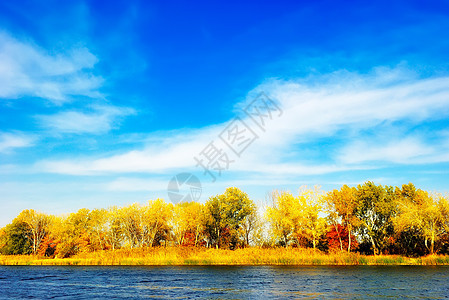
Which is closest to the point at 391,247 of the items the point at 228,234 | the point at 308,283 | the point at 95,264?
the point at 228,234

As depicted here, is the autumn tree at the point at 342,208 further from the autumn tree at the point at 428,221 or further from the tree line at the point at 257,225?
the autumn tree at the point at 428,221

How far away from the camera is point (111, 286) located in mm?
31312

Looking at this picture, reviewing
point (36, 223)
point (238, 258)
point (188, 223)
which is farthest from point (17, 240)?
point (238, 258)

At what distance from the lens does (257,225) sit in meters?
82.6

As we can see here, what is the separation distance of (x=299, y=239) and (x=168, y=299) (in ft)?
170

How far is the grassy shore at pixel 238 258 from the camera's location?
182 ft

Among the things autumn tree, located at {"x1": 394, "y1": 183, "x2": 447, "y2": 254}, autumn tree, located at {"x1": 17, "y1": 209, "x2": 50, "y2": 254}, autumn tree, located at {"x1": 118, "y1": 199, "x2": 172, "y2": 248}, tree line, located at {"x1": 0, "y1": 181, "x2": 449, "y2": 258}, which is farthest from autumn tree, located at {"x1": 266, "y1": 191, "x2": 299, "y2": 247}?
autumn tree, located at {"x1": 17, "y1": 209, "x2": 50, "y2": 254}

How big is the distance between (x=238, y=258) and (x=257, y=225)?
24.2 metres

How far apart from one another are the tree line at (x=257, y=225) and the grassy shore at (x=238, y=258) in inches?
282

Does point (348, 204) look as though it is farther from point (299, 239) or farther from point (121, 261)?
point (121, 261)

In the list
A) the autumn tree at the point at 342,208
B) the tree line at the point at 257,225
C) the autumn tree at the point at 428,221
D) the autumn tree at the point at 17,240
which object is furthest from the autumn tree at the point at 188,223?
the autumn tree at the point at 428,221

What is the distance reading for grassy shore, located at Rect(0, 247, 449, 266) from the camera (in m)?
55.6

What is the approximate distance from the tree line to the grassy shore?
282 inches

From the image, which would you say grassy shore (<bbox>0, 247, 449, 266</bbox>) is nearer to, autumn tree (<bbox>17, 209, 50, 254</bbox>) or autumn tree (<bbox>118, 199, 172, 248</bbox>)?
autumn tree (<bbox>118, 199, 172, 248</bbox>)
